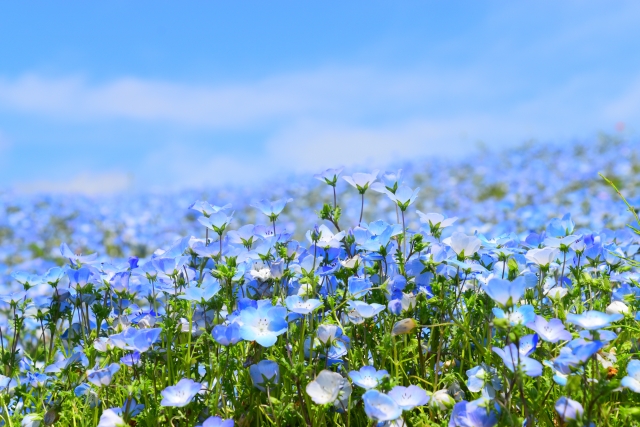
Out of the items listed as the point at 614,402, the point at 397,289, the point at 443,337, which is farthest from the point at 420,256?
the point at 614,402

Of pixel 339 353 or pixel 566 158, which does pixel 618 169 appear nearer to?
pixel 566 158

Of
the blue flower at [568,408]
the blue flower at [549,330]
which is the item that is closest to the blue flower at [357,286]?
the blue flower at [549,330]

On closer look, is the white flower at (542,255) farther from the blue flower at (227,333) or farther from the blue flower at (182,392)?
the blue flower at (182,392)

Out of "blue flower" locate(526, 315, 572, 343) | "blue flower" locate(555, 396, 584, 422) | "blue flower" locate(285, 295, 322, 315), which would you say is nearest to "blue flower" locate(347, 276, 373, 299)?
"blue flower" locate(285, 295, 322, 315)

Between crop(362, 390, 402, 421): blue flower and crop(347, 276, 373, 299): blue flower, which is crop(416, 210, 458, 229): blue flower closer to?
Result: crop(347, 276, 373, 299): blue flower

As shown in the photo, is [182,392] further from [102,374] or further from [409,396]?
[409,396]

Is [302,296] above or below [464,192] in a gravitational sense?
above

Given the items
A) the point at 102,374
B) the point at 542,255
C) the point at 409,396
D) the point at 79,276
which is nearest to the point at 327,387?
the point at 409,396
